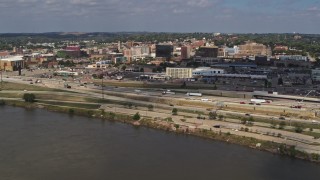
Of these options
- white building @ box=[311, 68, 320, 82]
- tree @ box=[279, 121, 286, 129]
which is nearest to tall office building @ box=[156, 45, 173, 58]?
white building @ box=[311, 68, 320, 82]

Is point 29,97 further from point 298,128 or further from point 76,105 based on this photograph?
point 298,128

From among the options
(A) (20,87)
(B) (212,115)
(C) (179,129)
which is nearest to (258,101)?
(B) (212,115)

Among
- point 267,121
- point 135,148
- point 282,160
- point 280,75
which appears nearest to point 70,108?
point 135,148

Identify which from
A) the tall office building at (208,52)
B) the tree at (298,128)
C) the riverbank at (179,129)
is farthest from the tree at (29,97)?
the tall office building at (208,52)

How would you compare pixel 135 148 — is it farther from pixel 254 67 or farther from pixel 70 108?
pixel 254 67

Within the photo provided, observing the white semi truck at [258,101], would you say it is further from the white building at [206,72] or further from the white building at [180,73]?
the white building at [180,73]

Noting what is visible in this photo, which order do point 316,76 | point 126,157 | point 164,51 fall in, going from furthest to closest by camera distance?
point 164,51 < point 316,76 < point 126,157
